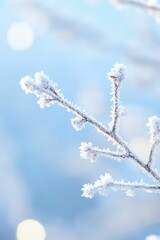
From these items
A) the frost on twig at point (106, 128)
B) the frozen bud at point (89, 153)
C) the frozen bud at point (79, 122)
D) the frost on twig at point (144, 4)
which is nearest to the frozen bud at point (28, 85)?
the frost on twig at point (106, 128)

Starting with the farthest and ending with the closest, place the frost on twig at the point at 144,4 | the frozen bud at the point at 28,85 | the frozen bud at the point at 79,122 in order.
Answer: the frost on twig at the point at 144,4 < the frozen bud at the point at 79,122 < the frozen bud at the point at 28,85

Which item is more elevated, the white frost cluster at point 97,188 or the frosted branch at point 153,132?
the frosted branch at point 153,132

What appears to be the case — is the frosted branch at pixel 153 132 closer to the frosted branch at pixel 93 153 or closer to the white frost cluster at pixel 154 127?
the white frost cluster at pixel 154 127

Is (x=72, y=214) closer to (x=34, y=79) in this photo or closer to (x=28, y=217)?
(x=28, y=217)

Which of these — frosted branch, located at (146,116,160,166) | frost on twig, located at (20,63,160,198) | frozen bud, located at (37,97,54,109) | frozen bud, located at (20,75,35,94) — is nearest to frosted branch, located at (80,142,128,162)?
frost on twig, located at (20,63,160,198)

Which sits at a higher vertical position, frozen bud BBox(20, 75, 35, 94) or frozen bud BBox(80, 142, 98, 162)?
frozen bud BBox(80, 142, 98, 162)

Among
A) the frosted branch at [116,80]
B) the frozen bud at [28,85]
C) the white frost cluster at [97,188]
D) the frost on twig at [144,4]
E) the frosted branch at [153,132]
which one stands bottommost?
the white frost cluster at [97,188]

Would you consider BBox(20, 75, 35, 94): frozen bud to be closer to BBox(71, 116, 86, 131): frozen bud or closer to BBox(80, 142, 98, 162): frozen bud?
BBox(71, 116, 86, 131): frozen bud

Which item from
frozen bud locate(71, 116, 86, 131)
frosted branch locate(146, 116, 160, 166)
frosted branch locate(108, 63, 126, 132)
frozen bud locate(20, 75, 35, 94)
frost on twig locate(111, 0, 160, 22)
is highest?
frost on twig locate(111, 0, 160, 22)

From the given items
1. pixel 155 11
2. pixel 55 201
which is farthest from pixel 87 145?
pixel 55 201
